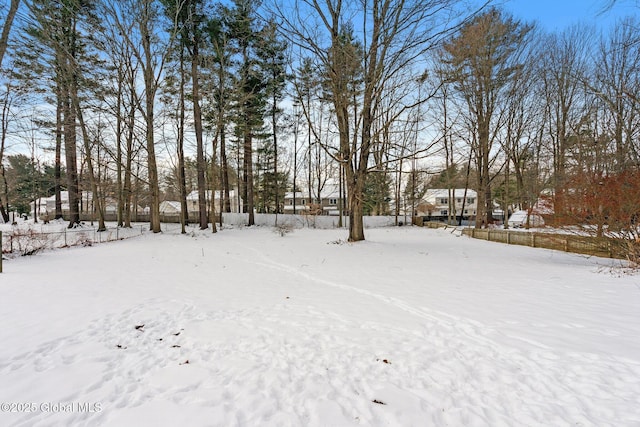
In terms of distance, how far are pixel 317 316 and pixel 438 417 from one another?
2211 mm

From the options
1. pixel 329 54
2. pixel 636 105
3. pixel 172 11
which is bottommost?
pixel 636 105

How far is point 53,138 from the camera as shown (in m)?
17.5

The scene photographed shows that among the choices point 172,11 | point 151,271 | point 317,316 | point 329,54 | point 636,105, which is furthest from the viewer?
point 172,11

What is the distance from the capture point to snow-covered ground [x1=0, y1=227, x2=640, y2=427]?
2076 millimetres

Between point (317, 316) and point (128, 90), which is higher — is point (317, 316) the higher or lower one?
the lower one

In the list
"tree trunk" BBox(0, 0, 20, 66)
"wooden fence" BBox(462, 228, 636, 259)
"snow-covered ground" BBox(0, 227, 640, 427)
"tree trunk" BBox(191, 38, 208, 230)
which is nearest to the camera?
"snow-covered ground" BBox(0, 227, 640, 427)

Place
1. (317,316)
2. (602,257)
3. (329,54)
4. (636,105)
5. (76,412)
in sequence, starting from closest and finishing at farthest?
(76,412)
(317,316)
(602,257)
(329,54)
(636,105)

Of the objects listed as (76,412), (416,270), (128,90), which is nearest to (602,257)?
(416,270)

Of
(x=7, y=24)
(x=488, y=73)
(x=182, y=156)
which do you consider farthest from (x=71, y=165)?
(x=488, y=73)

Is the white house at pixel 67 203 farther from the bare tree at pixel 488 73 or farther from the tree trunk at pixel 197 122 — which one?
the bare tree at pixel 488 73

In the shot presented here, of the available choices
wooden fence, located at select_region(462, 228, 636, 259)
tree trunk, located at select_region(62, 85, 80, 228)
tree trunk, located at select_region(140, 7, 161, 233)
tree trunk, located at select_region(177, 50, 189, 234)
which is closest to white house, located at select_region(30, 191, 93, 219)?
→ tree trunk, located at select_region(62, 85, 80, 228)

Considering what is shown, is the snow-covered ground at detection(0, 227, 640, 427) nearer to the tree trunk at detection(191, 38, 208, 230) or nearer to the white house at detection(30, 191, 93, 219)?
the tree trunk at detection(191, 38, 208, 230)

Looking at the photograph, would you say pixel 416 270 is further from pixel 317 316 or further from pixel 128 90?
pixel 128 90

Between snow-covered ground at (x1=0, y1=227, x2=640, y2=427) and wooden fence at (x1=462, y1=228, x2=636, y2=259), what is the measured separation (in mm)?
1995
